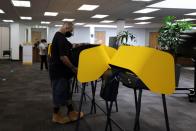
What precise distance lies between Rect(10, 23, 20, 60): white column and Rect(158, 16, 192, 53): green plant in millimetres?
13749

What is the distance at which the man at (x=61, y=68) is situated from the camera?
366 centimetres

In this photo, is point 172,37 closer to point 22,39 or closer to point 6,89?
point 6,89

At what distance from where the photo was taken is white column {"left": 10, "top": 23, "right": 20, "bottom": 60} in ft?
59.8

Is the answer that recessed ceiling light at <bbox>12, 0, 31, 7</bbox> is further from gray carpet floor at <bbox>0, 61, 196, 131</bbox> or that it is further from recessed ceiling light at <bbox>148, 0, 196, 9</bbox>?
recessed ceiling light at <bbox>148, 0, 196, 9</bbox>

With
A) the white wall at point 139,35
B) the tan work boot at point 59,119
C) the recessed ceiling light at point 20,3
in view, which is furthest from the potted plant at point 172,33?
the white wall at point 139,35

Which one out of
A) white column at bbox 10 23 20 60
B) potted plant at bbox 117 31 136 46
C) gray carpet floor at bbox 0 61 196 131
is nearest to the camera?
gray carpet floor at bbox 0 61 196 131

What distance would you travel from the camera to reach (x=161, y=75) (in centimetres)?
242

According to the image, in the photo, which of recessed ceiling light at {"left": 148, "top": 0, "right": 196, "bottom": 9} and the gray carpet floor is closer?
the gray carpet floor

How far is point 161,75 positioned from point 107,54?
98 centimetres

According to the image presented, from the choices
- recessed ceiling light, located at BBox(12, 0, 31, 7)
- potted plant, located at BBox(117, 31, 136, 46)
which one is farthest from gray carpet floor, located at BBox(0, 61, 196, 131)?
recessed ceiling light, located at BBox(12, 0, 31, 7)

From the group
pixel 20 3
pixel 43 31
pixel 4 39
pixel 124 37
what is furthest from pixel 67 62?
pixel 43 31

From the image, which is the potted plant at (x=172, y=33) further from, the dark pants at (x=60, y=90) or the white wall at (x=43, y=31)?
the white wall at (x=43, y=31)

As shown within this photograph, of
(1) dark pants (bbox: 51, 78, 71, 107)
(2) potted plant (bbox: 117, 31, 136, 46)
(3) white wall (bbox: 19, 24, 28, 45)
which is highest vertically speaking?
(3) white wall (bbox: 19, 24, 28, 45)

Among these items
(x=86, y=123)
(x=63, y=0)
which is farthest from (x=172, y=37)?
(x=63, y=0)
